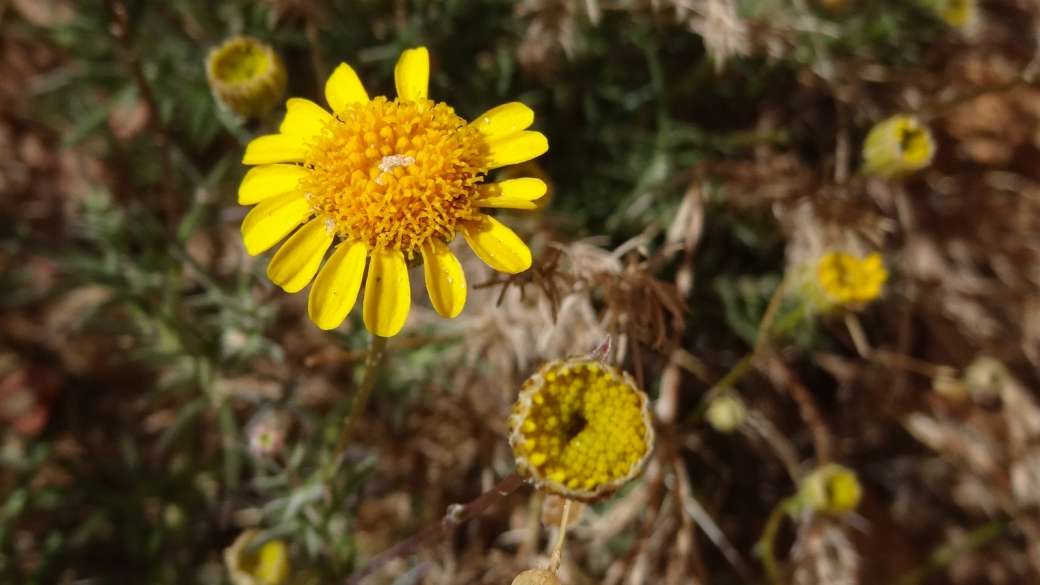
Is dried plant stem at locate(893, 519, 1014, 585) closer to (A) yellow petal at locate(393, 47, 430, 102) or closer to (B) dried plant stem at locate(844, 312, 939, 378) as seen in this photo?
(B) dried plant stem at locate(844, 312, 939, 378)

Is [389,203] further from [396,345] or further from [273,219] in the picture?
[396,345]

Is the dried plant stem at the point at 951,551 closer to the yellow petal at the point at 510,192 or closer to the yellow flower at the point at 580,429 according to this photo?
the yellow flower at the point at 580,429

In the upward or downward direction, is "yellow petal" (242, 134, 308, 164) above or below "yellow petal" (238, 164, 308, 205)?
above

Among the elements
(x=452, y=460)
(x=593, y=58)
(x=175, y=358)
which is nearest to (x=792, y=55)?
(x=593, y=58)

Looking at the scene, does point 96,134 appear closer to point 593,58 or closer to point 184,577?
point 184,577

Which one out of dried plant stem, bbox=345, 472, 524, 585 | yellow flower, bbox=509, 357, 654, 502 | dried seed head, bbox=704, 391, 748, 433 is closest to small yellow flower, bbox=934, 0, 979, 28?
dried seed head, bbox=704, 391, 748, 433

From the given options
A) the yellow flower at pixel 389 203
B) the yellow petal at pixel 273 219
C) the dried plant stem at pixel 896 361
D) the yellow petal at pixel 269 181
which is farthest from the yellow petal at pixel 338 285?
the dried plant stem at pixel 896 361
